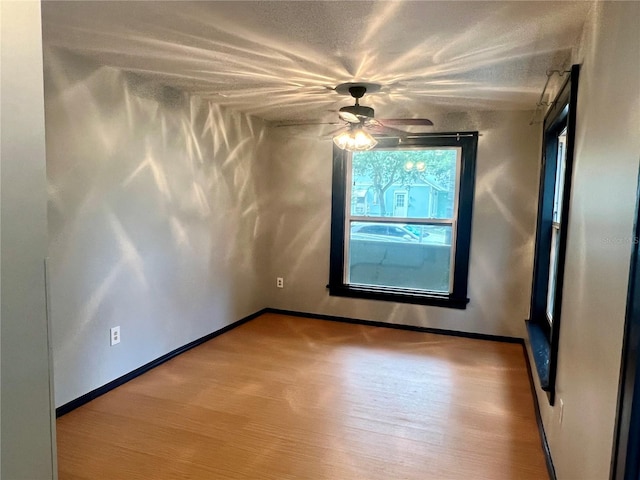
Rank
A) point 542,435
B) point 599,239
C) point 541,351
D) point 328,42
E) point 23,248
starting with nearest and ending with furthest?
point 23,248
point 599,239
point 328,42
point 542,435
point 541,351

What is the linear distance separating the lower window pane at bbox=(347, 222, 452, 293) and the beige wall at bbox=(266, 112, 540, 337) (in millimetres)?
236

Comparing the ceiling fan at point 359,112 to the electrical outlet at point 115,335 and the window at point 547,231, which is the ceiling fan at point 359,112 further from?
the electrical outlet at point 115,335

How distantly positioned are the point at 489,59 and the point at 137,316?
2856 mm

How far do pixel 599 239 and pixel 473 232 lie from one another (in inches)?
111

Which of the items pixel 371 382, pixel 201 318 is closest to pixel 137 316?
pixel 201 318

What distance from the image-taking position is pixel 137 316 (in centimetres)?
330

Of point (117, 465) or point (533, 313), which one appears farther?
point (533, 313)

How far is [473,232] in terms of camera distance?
4.34m

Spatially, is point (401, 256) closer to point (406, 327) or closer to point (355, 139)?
point (406, 327)

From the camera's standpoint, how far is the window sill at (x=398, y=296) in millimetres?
4445

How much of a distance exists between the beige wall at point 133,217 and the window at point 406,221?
1.10 m

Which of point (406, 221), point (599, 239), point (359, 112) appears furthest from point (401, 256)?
point (599, 239)

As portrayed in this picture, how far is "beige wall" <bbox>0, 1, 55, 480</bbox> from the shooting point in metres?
1.02

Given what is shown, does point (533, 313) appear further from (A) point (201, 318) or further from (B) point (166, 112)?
(B) point (166, 112)
